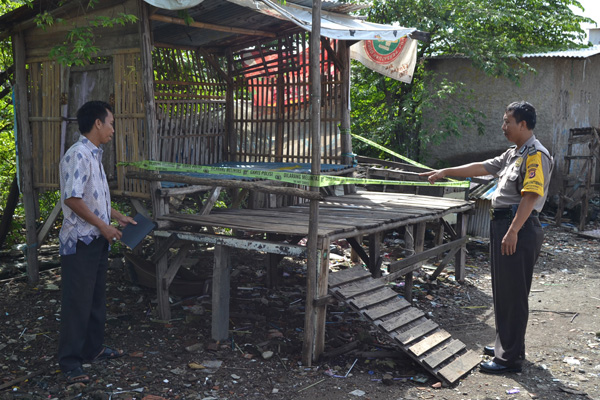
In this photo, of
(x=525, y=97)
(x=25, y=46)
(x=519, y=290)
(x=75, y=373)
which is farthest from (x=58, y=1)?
(x=525, y=97)

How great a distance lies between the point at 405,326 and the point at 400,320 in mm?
66

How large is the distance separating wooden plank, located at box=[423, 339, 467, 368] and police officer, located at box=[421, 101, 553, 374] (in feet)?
0.84

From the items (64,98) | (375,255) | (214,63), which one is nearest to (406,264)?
(375,255)

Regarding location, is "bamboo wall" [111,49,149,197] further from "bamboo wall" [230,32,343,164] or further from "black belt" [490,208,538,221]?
"black belt" [490,208,538,221]

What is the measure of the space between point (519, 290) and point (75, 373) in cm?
362

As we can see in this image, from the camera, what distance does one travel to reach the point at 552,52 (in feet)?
40.8

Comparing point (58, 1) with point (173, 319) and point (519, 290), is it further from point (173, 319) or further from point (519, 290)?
point (519, 290)

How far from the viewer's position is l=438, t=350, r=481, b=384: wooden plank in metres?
4.35

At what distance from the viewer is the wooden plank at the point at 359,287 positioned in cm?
466

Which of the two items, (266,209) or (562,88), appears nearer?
(266,209)

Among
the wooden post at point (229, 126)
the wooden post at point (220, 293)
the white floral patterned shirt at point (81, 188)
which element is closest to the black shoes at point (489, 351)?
the wooden post at point (220, 293)

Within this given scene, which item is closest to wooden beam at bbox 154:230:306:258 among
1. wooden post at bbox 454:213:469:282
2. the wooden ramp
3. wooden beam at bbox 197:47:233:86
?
the wooden ramp

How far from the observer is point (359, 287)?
4.86 metres

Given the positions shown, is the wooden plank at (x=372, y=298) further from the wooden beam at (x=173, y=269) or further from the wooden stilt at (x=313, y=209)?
the wooden beam at (x=173, y=269)
